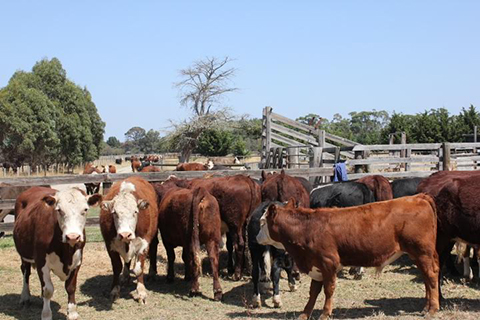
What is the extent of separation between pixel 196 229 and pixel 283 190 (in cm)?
182

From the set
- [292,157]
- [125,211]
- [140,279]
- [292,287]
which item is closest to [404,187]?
[292,287]

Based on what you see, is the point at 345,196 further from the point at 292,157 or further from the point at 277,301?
the point at 292,157

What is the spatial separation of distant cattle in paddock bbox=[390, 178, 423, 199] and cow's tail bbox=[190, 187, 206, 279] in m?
4.06

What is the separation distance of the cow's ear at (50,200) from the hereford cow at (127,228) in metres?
0.91

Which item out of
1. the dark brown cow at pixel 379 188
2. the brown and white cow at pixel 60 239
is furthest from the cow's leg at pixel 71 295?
the dark brown cow at pixel 379 188

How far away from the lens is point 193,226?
325 inches

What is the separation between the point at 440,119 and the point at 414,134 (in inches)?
97.3

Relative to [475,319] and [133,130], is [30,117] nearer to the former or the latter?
[475,319]

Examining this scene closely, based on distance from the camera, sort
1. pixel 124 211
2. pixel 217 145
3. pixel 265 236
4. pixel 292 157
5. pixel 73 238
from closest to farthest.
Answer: pixel 73 238, pixel 265 236, pixel 124 211, pixel 292 157, pixel 217 145

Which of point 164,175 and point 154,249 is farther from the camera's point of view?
point 164,175

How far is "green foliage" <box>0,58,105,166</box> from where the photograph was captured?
128 ft

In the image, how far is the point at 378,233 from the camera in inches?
254

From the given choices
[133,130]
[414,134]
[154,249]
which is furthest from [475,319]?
[133,130]

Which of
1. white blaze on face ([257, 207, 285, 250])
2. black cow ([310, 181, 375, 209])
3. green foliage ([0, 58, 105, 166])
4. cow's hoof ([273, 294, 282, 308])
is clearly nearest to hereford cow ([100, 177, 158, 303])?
white blaze on face ([257, 207, 285, 250])
